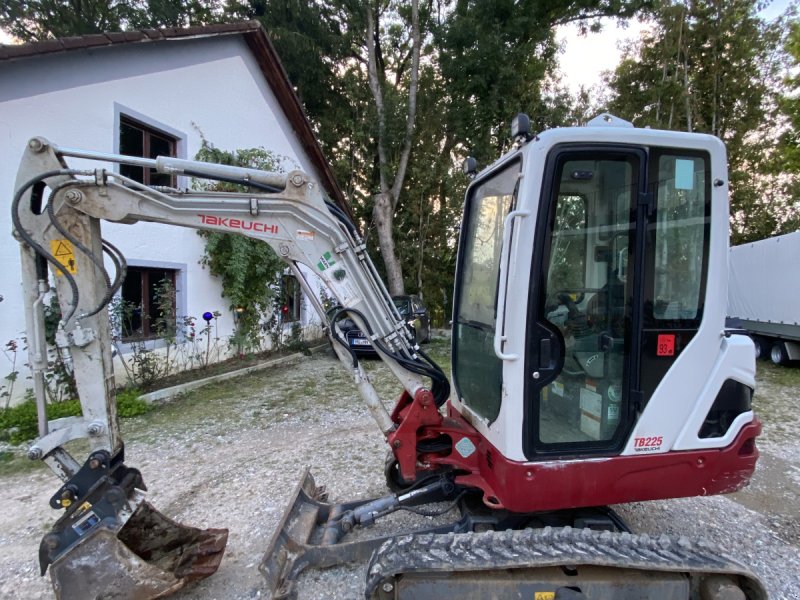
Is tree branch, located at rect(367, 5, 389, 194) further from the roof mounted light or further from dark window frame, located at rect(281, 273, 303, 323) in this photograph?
the roof mounted light

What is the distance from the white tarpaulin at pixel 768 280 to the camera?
962 centimetres

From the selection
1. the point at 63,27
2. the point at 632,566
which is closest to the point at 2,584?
the point at 632,566

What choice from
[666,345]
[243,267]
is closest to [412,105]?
[243,267]

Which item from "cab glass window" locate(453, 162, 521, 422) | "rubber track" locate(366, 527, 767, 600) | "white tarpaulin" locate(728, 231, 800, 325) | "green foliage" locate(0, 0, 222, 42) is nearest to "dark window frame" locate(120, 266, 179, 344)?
"cab glass window" locate(453, 162, 521, 422)

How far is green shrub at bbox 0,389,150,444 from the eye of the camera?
5.49m

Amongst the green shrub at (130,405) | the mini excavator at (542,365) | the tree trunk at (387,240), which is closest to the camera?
the mini excavator at (542,365)

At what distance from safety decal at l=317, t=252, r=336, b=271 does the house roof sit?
5963 millimetres

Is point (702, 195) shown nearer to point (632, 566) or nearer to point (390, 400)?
point (632, 566)

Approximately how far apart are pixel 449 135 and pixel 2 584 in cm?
1783

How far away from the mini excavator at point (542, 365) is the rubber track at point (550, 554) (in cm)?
1

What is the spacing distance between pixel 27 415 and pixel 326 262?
537 cm

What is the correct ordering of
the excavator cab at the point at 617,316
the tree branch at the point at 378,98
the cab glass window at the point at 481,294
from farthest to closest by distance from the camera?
the tree branch at the point at 378,98 → the cab glass window at the point at 481,294 → the excavator cab at the point at 617,316

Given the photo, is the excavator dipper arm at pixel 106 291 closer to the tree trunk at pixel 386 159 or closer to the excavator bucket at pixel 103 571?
the excavator bucket at pixel 103 571

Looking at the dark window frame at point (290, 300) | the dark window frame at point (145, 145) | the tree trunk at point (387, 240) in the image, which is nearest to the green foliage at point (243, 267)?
the dark window frame at point (145, 145)
